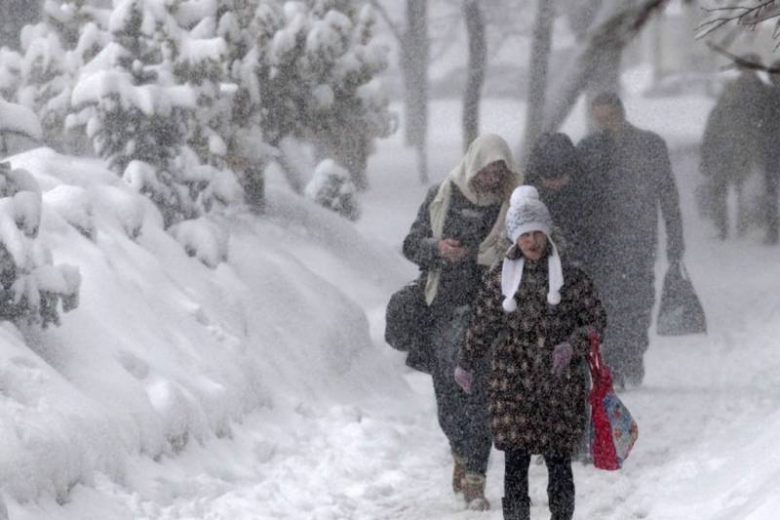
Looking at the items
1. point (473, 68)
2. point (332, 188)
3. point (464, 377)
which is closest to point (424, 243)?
point (464, 377)

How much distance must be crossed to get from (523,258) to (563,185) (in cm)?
257

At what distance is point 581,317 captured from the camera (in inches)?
251

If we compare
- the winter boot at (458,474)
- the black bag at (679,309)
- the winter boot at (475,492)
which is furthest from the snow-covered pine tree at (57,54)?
the winter boot at (475,492)

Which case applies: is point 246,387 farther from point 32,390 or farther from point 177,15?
point 177,15

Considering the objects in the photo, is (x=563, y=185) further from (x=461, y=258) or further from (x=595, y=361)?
(x=595, y=361)

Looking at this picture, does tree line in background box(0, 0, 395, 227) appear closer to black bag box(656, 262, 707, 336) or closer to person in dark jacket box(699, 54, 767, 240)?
black bag box(656, 262, 707, 336)

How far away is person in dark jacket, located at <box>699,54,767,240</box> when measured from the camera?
705 inches

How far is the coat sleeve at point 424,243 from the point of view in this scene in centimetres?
780

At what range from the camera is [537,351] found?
6.34 m

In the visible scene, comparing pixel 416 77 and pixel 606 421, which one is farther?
pixel 416 77

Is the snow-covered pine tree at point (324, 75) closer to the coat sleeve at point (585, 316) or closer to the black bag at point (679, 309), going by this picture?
the black bag at point (679, 309)

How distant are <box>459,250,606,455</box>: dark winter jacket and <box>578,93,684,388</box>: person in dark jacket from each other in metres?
3.54

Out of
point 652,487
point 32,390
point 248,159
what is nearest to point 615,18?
point 32,390

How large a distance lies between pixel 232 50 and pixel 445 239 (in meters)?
5.49
